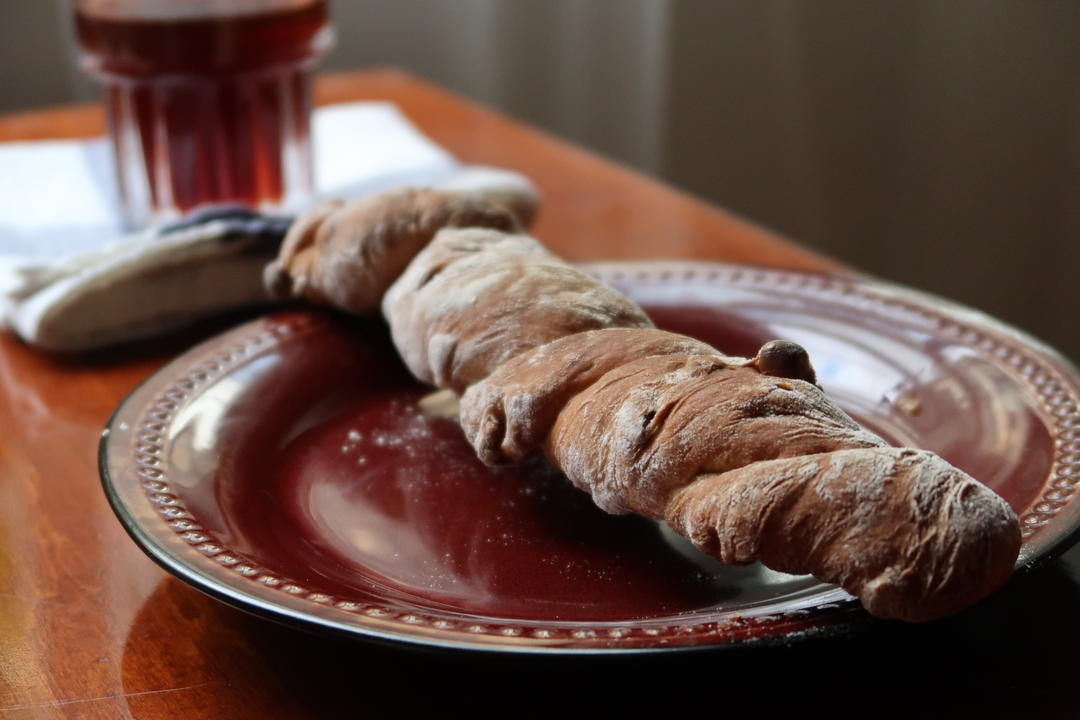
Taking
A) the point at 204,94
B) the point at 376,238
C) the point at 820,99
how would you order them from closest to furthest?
1. the point at 376,238
2. the point at 204,94
3. the point at 820,99

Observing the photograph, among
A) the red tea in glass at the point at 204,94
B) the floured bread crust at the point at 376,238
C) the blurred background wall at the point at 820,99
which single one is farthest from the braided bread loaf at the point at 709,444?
the blurred background wall at the point at 820,99

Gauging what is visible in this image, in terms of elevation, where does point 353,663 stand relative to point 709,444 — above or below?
below

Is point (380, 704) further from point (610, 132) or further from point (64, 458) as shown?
point (610, 132)

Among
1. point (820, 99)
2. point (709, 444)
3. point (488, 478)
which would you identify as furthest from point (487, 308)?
point (820, 99)

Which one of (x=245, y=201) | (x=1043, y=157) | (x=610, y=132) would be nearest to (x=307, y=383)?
(x=245, y=201)

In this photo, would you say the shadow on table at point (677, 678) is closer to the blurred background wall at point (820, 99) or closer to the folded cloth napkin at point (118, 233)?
the folded cloth napkin at point (118, 233)

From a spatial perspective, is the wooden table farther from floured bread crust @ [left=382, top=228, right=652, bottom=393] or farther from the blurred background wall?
the blurred background wall

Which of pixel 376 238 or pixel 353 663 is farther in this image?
pixel 376 238

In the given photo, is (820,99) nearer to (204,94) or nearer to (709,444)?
(204,94)
